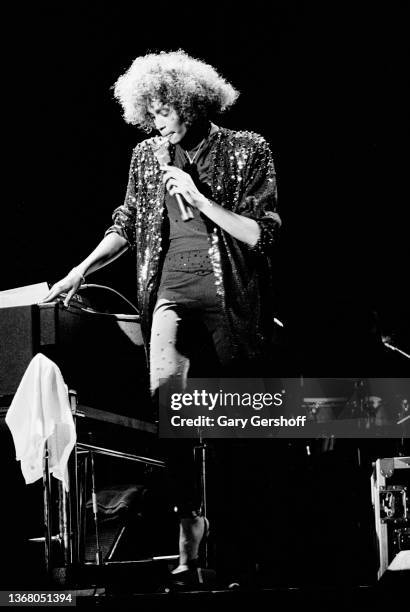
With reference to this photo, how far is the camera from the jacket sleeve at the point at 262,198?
2.48 meters

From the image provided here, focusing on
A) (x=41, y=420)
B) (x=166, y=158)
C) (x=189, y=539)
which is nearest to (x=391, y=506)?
(x=189, y=539)

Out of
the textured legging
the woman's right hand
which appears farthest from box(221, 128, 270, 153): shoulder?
the woman's right hand

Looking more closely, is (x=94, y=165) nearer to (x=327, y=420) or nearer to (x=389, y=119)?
(x=389, y=119)

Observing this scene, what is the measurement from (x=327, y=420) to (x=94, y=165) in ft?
5.17

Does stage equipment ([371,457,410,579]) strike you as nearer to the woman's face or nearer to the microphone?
the microphone

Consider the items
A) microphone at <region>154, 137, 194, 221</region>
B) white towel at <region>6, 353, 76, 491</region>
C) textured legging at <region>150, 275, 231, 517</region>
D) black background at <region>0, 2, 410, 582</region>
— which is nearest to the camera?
white towel at <region>6, 353, 76, 491</region>

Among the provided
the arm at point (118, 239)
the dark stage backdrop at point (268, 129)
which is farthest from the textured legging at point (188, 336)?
the dark stage backdrop at point (268, 129)

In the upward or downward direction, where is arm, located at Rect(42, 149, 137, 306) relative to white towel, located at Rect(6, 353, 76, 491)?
upward

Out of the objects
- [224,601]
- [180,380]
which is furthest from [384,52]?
[224,601]

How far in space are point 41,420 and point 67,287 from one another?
1.40ft

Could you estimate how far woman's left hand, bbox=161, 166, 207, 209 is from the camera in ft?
7.83

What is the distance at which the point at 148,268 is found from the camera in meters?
2.51

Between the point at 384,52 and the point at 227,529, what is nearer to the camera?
the point at 227,529

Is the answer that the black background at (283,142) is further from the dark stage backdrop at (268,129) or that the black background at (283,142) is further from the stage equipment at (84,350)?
the stage equipment at (84,350)
